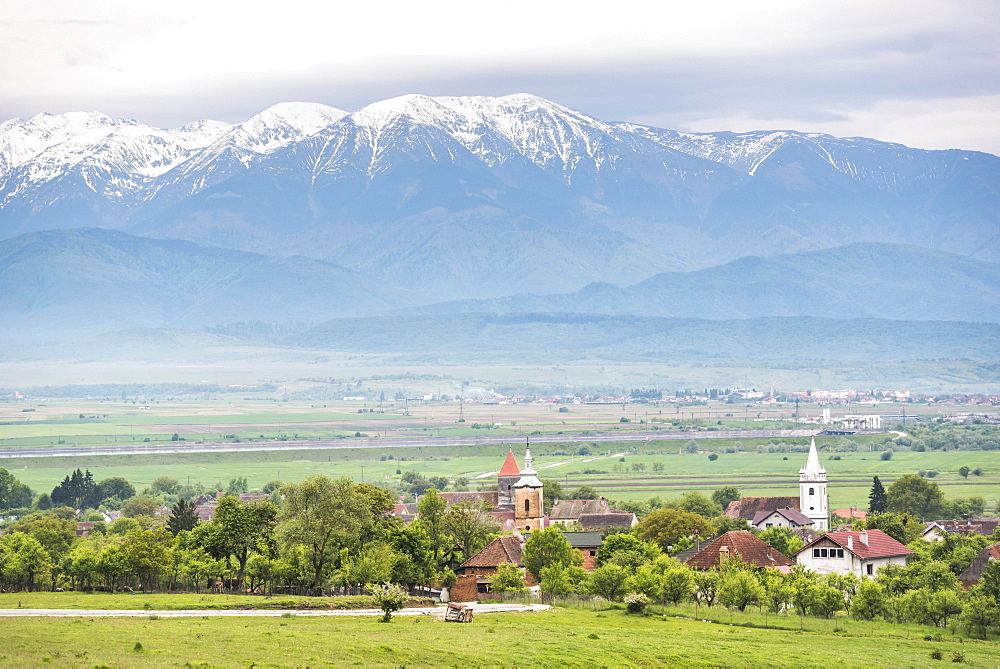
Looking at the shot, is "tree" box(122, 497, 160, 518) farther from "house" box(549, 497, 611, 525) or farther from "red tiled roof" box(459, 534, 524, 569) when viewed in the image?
"red tiled roof" box(459, 534, 524, 569)

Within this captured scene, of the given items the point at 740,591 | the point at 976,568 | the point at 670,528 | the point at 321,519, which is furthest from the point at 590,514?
the point at 740,591

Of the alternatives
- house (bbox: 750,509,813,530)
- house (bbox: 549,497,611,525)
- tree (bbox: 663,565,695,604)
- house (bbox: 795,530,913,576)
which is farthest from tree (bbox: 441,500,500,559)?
house (bbox: 750,509,813,530)

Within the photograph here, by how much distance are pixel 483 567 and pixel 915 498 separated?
188ft

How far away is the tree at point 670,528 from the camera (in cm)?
9700

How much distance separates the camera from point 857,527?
98938 millimetres

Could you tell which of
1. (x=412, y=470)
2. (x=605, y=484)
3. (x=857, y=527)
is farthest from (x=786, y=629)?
(x=412, y=470)

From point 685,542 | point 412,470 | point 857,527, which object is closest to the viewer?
point 685,542

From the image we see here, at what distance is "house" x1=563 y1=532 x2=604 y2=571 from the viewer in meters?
88.0

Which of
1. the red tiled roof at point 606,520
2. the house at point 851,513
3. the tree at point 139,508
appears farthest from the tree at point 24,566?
the house at point 851,513

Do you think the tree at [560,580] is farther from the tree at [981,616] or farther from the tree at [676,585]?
the tree at [981,616]

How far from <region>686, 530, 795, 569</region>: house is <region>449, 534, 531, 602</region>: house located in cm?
884

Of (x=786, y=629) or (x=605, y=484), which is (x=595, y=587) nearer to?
(x=786, y=629)

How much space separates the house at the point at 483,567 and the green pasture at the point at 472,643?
40.0ft

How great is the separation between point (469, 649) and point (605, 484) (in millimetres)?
113242
